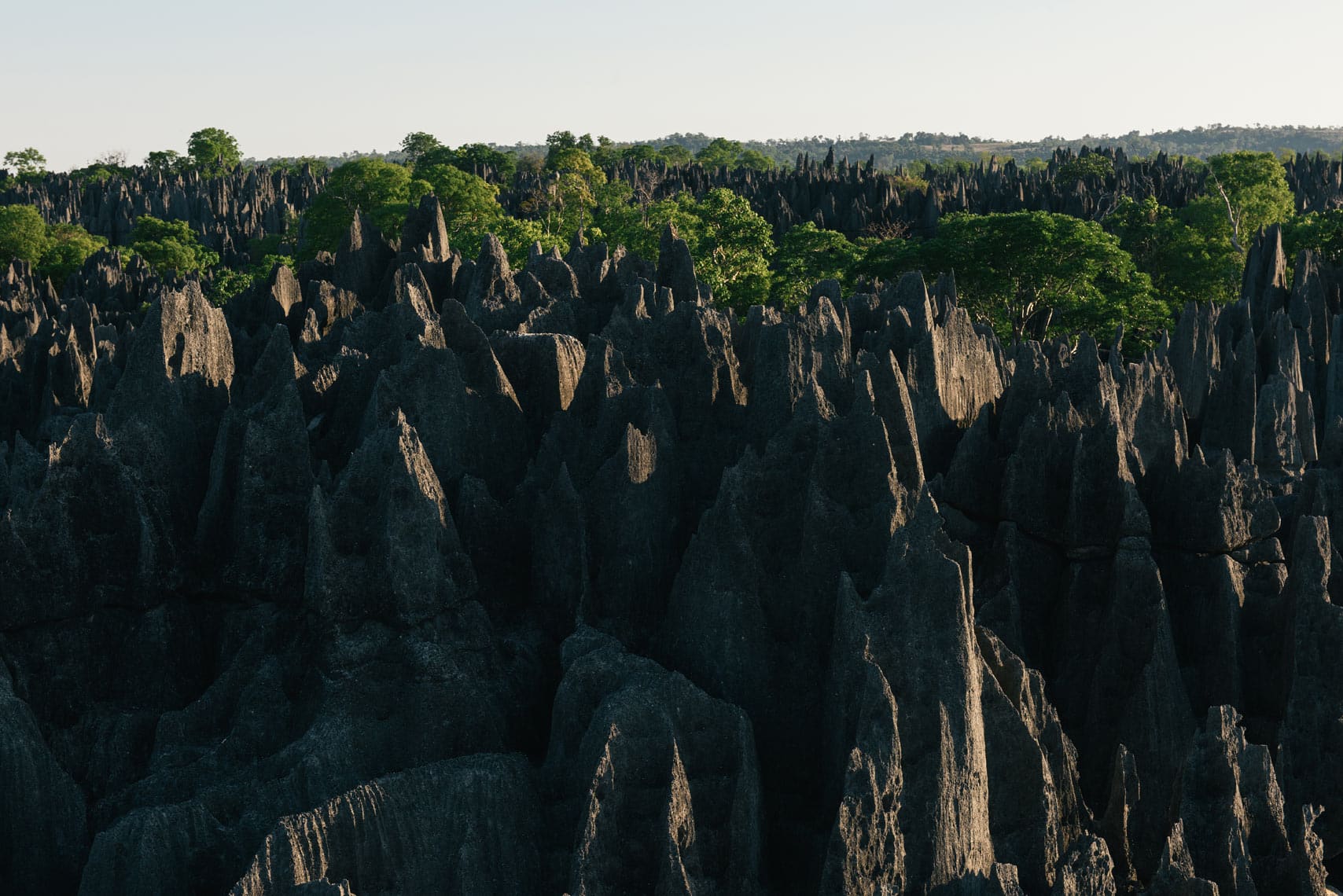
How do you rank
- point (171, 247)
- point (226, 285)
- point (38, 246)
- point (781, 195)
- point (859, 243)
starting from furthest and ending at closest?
point (781, 195), point (38, 246), point (171, 247), point (859, 243), point (226, 285)

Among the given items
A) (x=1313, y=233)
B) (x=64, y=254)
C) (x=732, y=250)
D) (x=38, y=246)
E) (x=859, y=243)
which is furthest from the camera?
(x=38, y=246)

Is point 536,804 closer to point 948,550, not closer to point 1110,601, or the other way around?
point 948,550

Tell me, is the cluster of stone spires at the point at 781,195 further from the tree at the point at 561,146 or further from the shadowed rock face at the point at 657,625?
the shadowed rock face at the point at 657,625

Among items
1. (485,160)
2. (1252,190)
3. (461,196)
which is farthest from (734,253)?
(485,160)

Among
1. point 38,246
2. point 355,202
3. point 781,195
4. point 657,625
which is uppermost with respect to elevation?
point 781,195

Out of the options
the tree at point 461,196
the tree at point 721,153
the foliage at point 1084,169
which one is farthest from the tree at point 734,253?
the tree at point 721,153

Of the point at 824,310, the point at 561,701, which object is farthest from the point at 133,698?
the point at 824,310

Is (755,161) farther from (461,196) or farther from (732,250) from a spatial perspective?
(732,250)
